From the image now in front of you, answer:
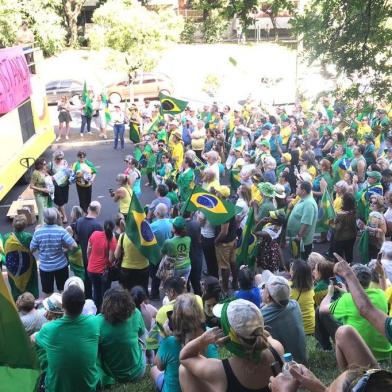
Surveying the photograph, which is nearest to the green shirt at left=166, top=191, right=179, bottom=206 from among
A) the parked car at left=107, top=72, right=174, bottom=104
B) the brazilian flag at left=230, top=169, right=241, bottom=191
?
the brazilian flag at left=230, top=169, right=241, bottom=191

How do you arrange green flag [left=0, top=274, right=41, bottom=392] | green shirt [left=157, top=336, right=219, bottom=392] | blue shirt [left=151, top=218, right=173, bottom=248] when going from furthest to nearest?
blue shirt [left=151, top=218, right=173, bottom=248] < green shirt [left=157, top=336, right=219, bottom=392] < green flag [left=0, top=274, right=41, bottom=392]

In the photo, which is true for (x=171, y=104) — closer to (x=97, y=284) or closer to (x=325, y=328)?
(x=97, y=284)

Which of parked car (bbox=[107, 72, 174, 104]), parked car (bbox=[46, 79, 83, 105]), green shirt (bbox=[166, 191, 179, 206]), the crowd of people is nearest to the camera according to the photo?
the crowd of people

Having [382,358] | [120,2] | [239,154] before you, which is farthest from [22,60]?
[382,358]

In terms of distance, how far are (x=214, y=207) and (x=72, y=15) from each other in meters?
34.1

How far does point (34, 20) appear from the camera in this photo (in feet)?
89.5

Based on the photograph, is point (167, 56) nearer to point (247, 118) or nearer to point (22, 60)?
point (247, 118)

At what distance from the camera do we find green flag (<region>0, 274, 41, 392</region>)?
2744mm

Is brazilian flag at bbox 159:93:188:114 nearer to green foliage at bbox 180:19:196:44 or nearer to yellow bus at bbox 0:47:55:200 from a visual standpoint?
yellow bus at bbox 0:47:55:200

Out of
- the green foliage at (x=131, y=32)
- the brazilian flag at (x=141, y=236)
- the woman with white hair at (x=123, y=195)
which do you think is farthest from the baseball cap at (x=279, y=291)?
the green foliage at (x=131, y=32)

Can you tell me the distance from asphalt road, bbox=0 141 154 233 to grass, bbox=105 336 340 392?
7624 mm

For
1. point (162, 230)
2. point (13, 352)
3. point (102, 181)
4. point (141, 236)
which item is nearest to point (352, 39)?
point (162, 230)

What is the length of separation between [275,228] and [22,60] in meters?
10.3

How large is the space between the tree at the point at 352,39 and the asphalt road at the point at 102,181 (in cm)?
640
